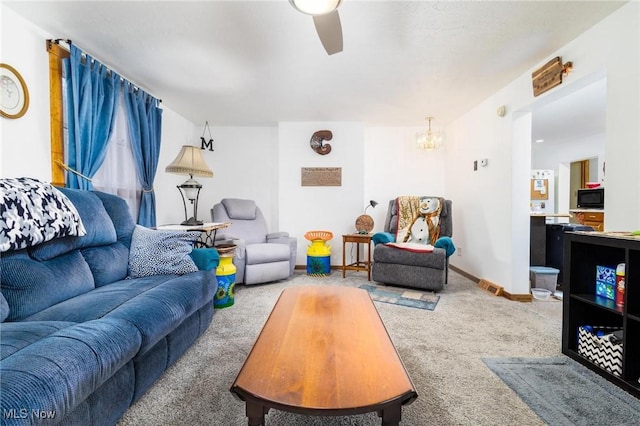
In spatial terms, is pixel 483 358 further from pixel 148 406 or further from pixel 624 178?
pixel 148 406

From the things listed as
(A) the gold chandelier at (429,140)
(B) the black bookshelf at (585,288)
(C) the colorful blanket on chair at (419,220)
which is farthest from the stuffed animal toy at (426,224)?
(B) the black bookshelf at (585,288)

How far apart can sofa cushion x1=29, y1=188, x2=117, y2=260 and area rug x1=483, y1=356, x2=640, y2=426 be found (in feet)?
8.06

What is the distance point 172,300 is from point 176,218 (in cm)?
277

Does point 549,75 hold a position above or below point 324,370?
above

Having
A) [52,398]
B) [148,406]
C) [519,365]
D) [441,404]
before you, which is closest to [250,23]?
[52,398]

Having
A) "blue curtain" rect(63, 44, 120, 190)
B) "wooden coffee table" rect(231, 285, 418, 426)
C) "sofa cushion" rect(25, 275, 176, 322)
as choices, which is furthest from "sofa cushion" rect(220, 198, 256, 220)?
"wooden coffee table" rect(231, 285, 418, 426)

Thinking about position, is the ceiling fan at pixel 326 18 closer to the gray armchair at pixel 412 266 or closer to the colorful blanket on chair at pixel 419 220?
the gray armchair at pixel 412 266

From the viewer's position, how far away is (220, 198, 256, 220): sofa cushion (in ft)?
12.2

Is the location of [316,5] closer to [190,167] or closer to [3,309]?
[3,309]

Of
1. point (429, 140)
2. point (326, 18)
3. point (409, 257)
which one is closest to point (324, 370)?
point (326, 18)

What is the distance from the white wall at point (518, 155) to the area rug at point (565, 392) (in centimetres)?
95

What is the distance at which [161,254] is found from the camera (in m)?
1.92

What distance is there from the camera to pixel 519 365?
5.42 ft

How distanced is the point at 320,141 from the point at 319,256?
169 centimetres
